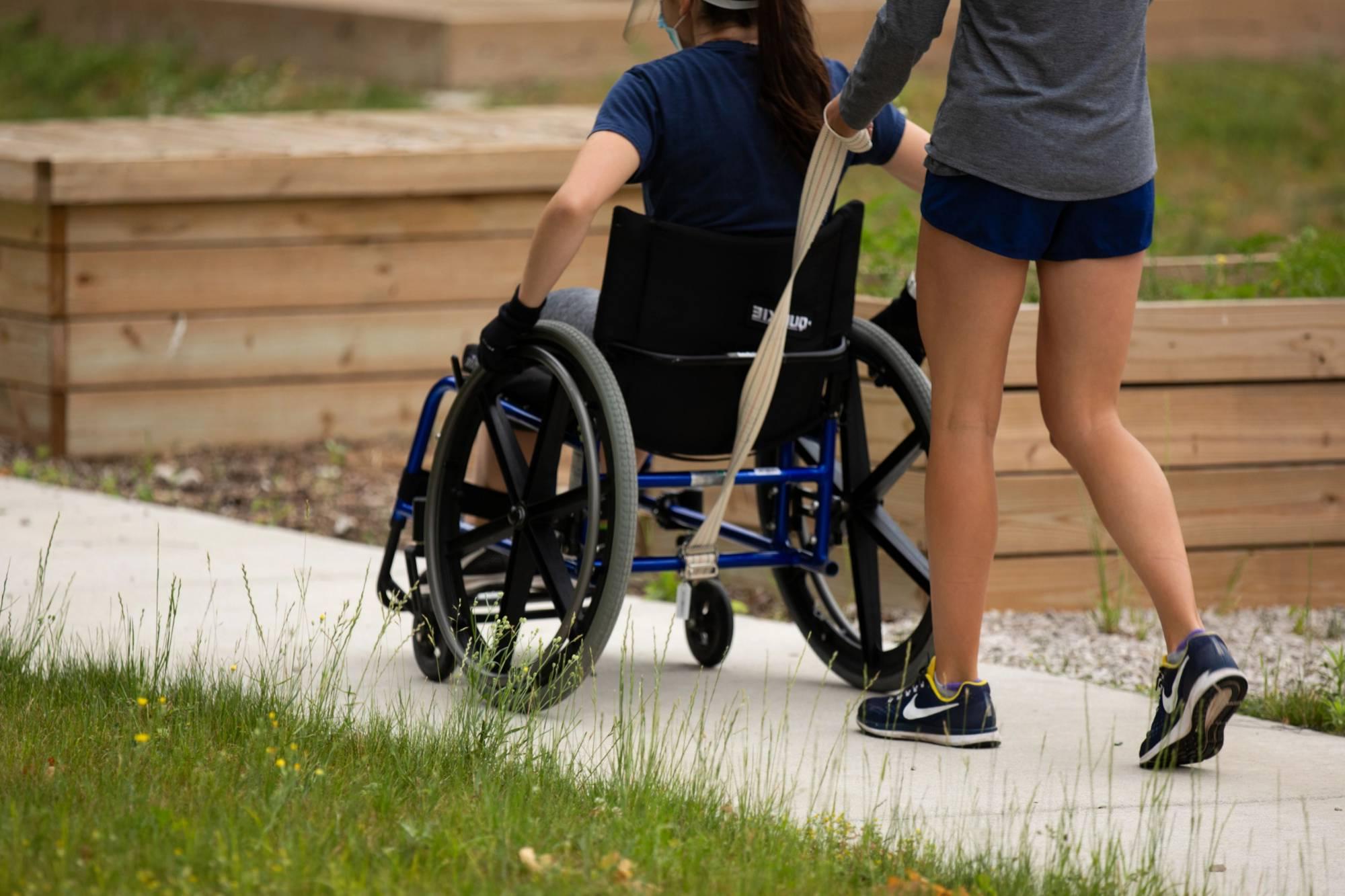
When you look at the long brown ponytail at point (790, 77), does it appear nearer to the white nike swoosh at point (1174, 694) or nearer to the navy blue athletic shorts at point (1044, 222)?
the navy blue athletic shorts at point (1044, 222)

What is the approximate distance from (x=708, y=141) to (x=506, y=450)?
2.22 ft

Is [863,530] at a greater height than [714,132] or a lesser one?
lesser

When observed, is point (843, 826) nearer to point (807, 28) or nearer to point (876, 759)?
point (876, 759)

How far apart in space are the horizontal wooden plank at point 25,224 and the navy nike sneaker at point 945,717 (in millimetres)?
3556

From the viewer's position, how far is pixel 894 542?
3.68 metres

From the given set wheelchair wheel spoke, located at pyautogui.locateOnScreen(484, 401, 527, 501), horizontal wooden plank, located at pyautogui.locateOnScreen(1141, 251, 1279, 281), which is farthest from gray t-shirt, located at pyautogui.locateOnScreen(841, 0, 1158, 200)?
horizontal wooden plank, located at pyautogui.locateOnScreen(1141, 251, 1279, 281)

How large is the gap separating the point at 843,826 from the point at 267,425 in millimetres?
3918

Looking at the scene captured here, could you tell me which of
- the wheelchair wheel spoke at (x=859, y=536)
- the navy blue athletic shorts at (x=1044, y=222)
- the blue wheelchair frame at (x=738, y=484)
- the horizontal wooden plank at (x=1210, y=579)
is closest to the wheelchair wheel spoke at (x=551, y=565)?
the blue wheelchair frame at (x=738, y=484)

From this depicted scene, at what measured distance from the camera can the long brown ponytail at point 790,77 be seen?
3.45 meters

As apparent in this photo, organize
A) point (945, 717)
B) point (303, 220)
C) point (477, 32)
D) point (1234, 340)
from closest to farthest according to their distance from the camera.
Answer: point (945, 717)
point (1234, 340)
point (303, 220)
point (477, 32)

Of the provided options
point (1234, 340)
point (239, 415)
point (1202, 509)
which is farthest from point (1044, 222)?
point (239, 415)

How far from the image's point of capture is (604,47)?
48.5 ft

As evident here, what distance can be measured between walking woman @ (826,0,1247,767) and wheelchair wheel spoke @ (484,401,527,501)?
0.76 meters

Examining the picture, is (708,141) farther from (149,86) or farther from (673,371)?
(149,86)
